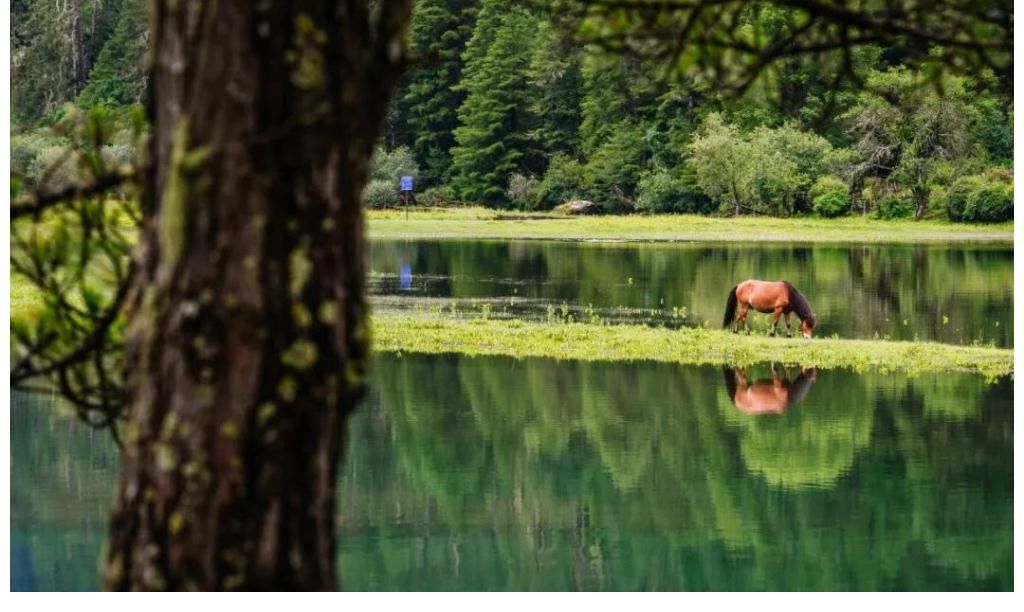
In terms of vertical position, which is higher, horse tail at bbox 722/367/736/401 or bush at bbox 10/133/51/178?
bush at bbox 10/133/51/178

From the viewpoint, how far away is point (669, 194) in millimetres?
29844

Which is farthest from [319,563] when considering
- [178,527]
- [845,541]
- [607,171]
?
[607,171]

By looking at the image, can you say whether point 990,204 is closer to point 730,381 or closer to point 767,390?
point 730,381

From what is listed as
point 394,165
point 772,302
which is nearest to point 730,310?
point 772,302

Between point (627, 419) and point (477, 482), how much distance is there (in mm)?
1905

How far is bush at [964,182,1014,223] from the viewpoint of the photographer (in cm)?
2342

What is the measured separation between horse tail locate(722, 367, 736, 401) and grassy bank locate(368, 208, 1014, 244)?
35.8 feet

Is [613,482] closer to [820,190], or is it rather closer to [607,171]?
[820,190]

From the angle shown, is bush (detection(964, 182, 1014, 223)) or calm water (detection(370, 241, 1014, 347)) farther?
bush (detection(964, 182, 1014, 223))

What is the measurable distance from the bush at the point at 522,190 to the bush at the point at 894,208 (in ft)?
18.2

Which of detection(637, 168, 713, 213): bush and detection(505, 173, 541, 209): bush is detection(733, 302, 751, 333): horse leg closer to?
detection(505, 173, 541, 209): bush

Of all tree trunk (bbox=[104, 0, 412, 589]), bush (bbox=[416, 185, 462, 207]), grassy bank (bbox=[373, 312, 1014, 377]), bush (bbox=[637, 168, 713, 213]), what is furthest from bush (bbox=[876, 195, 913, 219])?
tree trunk (bbox=[104, 0, 412, 589])

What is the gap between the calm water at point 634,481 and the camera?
912cm
